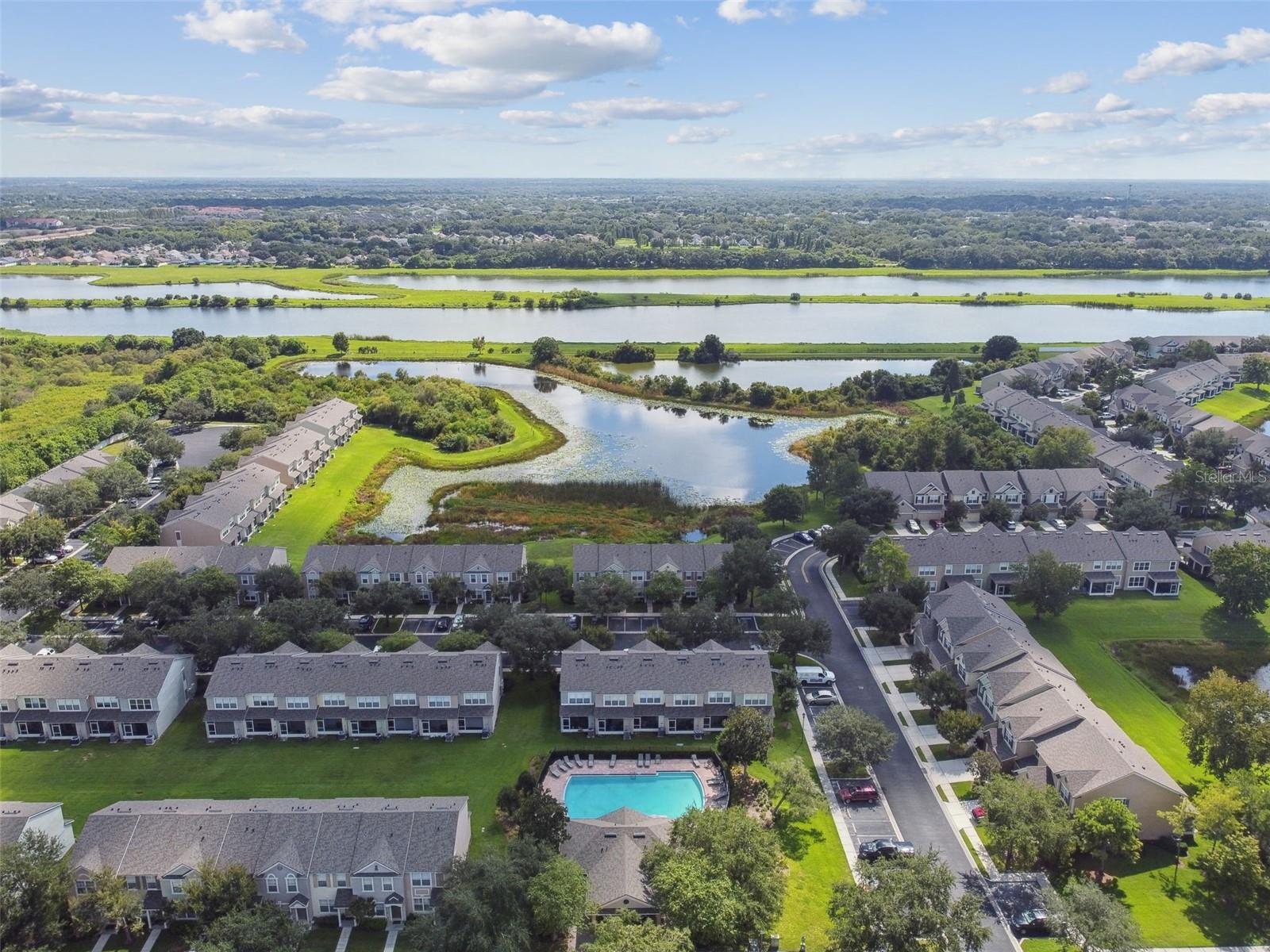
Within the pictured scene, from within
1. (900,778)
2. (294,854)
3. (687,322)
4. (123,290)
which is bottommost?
(900,778)

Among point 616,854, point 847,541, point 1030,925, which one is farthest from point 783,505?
point 1030,925

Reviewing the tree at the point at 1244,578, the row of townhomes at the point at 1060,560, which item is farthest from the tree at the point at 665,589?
the tree at the point at 1244,578

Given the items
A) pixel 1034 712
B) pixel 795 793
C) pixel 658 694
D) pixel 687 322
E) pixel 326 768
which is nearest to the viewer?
pixel 795 793

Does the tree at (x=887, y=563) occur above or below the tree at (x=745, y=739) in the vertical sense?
above

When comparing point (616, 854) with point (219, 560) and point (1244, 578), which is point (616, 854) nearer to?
point (219, 560)

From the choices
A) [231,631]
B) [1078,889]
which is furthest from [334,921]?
[1078,889]

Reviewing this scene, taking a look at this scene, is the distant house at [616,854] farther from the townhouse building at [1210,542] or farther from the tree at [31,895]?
the townhouse building at [1210,542]
